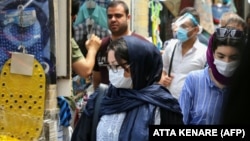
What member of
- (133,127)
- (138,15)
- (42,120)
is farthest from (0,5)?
(138,15)

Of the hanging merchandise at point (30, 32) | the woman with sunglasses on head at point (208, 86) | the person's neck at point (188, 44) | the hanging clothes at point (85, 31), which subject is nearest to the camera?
the hanging merchandise at point (30, 32)

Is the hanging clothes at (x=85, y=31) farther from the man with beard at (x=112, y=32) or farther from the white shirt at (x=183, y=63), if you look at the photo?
the white shirt at (x=183, y=63)

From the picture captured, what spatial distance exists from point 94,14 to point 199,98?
2.09 meters

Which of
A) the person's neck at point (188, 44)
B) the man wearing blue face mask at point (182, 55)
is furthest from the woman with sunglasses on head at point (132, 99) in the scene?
the person's neck at point (188, 44)

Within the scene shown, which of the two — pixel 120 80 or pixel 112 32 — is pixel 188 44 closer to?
pixel 112 32

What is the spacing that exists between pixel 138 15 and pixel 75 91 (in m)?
1.32

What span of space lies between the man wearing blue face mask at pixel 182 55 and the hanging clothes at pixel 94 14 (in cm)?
73

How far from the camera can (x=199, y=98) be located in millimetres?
2469

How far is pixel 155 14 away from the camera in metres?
5.41

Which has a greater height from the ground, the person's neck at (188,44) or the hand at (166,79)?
the person's neck at (188,44)

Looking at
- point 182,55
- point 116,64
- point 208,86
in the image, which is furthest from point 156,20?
point 116,64

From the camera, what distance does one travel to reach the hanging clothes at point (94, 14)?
429cm

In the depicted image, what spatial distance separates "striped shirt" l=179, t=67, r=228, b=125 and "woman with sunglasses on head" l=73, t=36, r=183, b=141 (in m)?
0.33

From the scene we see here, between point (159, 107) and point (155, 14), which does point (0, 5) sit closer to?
point (159, 107)
